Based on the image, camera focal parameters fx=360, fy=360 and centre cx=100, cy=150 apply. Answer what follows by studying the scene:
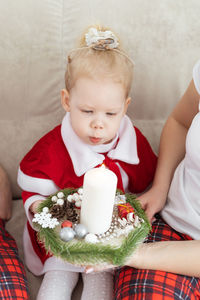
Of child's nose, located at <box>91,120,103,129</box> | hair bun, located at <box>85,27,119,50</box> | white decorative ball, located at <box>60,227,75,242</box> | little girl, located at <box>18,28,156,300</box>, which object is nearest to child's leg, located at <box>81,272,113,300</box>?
little girl, located at <box>18,28,156,300</box>

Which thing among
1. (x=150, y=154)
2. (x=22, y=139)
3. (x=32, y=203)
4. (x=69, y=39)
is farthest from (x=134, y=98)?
(x=32, y=203)

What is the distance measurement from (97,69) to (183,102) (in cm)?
37

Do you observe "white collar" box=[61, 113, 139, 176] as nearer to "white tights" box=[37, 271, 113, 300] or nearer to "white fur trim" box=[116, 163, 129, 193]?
"white fur trim" box=[116, 163, 129, 193]

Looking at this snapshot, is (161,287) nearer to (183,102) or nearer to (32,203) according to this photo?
(32,203)

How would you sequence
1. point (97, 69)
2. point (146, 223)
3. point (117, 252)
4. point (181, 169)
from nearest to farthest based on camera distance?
1. point (117, 252)
2. point (146, 223)
3. point (97, 69)
4. point (181, 169)

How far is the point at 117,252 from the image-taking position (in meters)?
0.84

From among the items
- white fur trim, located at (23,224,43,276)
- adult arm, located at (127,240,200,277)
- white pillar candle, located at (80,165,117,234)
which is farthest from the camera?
white fur trim, located at (23,224,43,276)

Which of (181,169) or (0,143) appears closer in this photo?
(181,169)

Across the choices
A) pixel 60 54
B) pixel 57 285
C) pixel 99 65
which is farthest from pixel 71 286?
pixel 60 54

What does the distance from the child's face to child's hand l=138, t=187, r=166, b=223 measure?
253 mm

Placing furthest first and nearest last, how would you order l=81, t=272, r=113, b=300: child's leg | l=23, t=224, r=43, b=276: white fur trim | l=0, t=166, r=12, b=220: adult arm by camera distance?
l=0, t=166, r=12, b=220: adult arm
l=23, t=224, r=43, b=276: white fur trim
l=81, t=272, r=113, b=300: child's leg

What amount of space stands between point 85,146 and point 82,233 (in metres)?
0.42

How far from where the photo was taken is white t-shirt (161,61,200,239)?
114cm

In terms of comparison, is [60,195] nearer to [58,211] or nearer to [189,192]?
[58,211]
